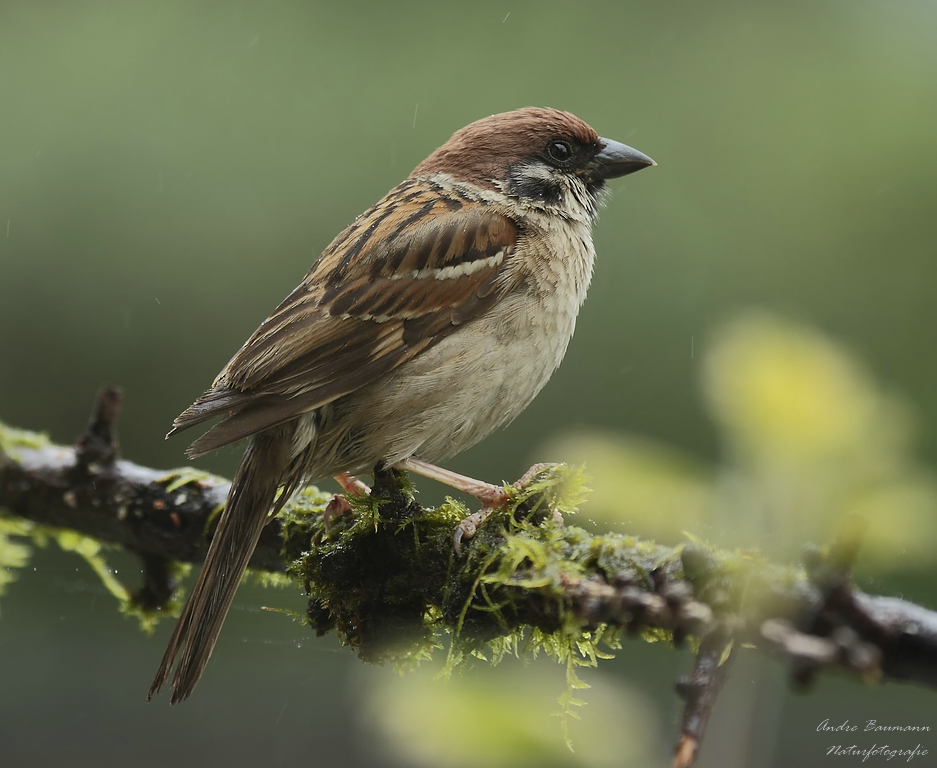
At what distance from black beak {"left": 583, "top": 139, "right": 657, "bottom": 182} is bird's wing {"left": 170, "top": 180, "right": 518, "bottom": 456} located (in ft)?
1.80

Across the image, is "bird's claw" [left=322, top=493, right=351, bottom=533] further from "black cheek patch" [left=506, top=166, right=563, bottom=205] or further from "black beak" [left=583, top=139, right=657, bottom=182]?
"black beak" [left=583, top=139, right=657, bottom=182]

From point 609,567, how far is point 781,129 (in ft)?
13.2

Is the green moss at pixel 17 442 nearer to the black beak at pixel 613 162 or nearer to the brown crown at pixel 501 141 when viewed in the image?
the brown crown at pixel 501 141

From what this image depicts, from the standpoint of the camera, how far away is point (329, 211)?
493 centimetres

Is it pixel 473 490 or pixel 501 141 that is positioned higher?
pixel 501 141

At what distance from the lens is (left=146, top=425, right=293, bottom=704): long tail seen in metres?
2.34

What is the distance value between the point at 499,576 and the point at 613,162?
1.96m

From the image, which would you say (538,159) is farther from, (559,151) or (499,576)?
(499,576)

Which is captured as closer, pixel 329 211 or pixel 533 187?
pixel 533 187

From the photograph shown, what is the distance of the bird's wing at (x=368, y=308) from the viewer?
8.24 ft

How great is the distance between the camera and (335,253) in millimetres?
2934
